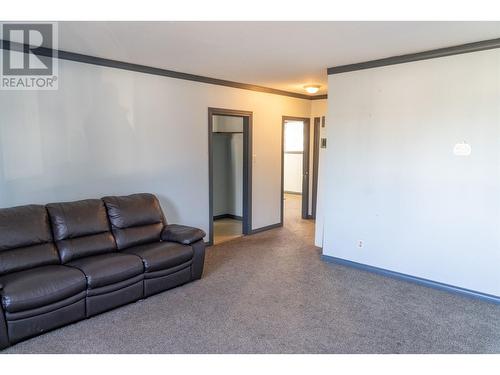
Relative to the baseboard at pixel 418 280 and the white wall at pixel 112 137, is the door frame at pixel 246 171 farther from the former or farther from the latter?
the baseboard at pixel 418 280

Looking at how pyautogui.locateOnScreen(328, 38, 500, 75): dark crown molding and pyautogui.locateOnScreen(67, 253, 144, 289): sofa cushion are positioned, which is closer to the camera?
pyautogui.locateOnScreen(67, 253, 144, 289): sofa cushion

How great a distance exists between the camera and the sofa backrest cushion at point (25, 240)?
3.12 m

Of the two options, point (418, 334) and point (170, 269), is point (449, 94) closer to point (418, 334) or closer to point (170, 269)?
point (418, 334)

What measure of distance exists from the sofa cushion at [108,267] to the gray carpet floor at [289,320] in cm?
33

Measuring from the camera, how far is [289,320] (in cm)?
326

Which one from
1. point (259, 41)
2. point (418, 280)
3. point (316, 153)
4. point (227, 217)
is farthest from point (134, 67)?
point (418, 280)

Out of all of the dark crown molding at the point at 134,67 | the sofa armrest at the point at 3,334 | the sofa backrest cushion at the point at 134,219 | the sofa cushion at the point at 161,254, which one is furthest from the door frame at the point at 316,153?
the sofa armrest at the point at 3,334

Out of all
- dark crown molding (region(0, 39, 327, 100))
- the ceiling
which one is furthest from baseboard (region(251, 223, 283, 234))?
the ceiling

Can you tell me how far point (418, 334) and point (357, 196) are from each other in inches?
75.8

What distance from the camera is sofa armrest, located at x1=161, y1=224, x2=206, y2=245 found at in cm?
406

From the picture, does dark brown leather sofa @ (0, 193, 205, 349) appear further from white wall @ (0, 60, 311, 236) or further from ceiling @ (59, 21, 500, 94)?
ceiling @ (59, 21, 500, 94)

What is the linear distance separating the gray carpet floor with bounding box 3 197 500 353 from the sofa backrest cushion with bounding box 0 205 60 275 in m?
0.65
